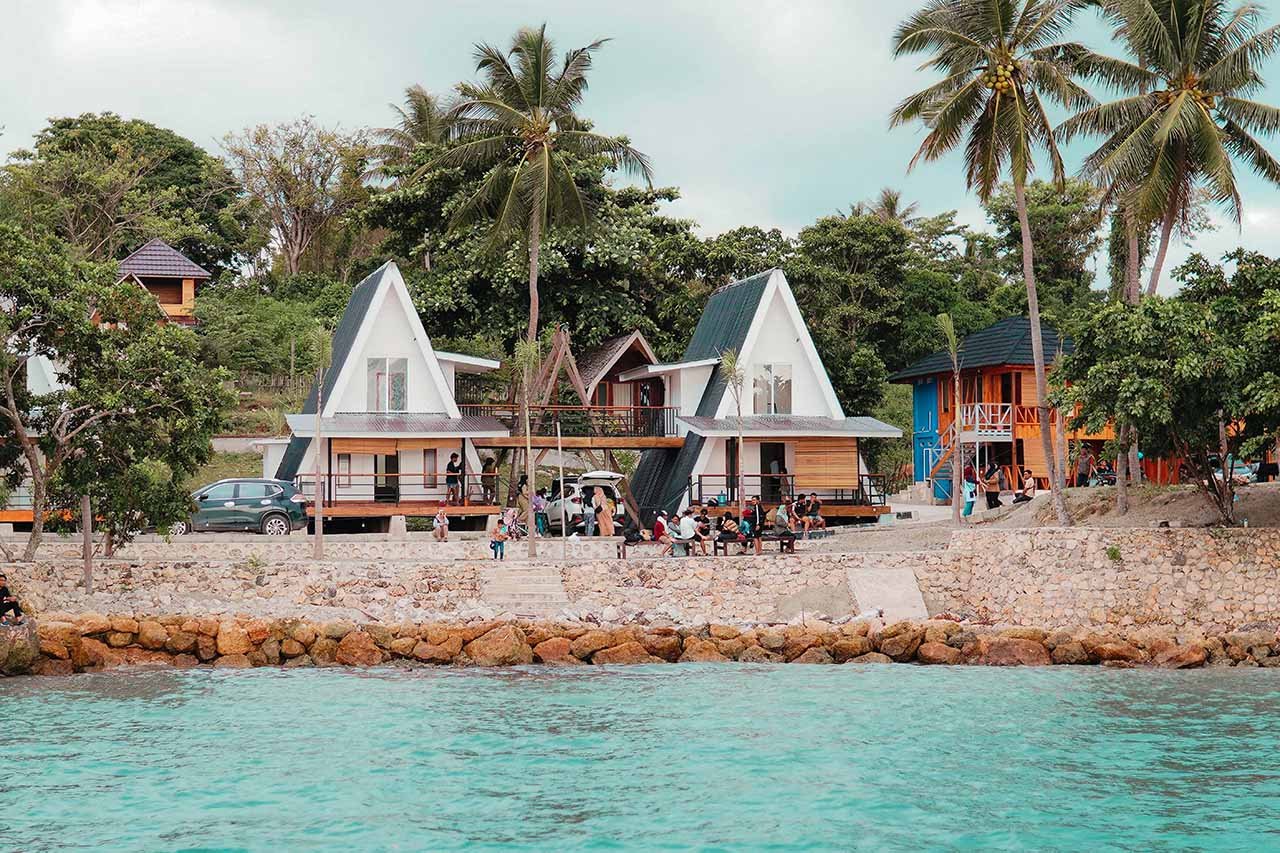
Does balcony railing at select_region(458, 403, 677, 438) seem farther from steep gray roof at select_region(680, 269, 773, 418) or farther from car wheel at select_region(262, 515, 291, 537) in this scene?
car wheel at select_region(262, 515, 291, 537)

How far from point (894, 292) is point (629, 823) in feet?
130

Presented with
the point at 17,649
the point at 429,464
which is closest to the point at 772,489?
the point at 429,464

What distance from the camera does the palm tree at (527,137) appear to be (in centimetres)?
4241

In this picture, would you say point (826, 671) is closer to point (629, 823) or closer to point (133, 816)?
point (629, 823)

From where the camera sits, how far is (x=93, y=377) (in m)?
29.3

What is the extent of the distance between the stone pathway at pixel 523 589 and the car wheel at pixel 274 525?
764cm

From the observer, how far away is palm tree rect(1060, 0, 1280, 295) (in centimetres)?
3219

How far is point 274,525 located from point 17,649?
1112 centimetres

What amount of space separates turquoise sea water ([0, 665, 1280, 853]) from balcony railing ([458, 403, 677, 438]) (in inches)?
647

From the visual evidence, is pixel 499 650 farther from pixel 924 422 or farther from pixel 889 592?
pixel 924 422

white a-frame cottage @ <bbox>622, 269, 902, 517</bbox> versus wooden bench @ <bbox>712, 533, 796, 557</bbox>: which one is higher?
white a-frame cottage @ <bbox>622, 269, 902, 517</bbox>

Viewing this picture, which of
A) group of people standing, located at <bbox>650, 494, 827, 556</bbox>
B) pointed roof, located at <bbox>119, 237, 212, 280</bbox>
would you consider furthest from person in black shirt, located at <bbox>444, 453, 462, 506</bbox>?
pointed roof, located at <bbox>119, 237, 212, 280</bbox>

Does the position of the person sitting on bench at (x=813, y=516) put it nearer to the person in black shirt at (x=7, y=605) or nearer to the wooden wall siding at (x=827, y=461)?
the wooden wall siding at (x=827, y=461)

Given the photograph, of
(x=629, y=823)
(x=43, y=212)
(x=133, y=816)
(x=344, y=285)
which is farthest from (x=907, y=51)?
(x=43, y=212)
